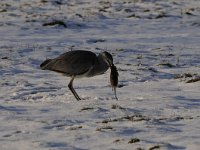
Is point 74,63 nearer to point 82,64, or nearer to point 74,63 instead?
point 74,63

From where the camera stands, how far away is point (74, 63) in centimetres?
983

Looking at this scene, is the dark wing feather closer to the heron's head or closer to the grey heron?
the grey heron

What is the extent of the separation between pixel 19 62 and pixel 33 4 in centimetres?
1136

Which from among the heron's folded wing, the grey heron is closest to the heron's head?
the grey heron

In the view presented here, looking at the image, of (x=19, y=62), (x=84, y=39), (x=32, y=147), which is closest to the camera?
(x=32, y=147)

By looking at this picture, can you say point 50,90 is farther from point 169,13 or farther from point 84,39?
point 169,13

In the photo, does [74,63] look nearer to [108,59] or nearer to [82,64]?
[82,64]

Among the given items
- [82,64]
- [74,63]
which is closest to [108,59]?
[82,64]

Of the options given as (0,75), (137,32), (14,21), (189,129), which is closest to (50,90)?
(0,75)

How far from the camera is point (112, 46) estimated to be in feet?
53.7

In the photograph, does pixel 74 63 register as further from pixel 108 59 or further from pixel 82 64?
pixel 108 59

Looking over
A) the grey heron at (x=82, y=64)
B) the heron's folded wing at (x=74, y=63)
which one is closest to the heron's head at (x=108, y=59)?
the grey heron at (x=82, y=64)

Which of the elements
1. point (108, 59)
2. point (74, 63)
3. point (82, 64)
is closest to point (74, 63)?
point (74, 63)

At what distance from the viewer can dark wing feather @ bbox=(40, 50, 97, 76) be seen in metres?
9.82
